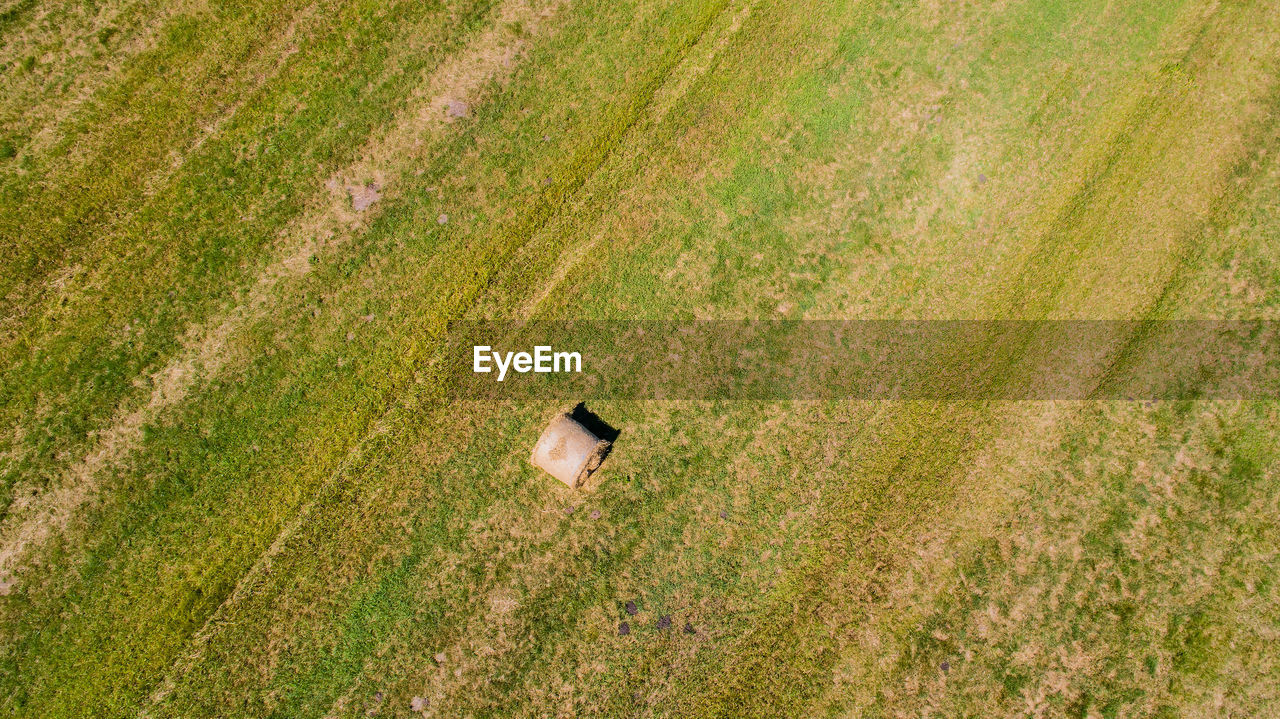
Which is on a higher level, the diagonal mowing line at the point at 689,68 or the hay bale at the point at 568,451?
the diagonal mowing line at the point at 689,68

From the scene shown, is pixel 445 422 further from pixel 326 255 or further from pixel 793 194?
pixel 793 194

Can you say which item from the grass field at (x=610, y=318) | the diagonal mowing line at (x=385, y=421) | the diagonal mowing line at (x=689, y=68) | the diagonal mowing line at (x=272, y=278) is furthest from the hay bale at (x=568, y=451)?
the diagonal mowing line at (x=272, y=278)

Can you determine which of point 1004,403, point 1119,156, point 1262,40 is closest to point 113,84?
point 1004,403

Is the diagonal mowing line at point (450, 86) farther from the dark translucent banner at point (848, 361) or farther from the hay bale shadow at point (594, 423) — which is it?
the hay bale shadow at point (594, 423)

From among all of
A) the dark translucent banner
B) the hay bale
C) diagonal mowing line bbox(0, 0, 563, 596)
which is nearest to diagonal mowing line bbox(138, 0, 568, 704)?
diagonal mowing line bbox(0, 0, 563, 596)

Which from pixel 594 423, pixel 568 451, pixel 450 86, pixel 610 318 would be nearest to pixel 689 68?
pixel 450 86

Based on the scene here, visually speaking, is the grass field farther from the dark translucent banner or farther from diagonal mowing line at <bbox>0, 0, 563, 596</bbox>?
the dark translucent banner
